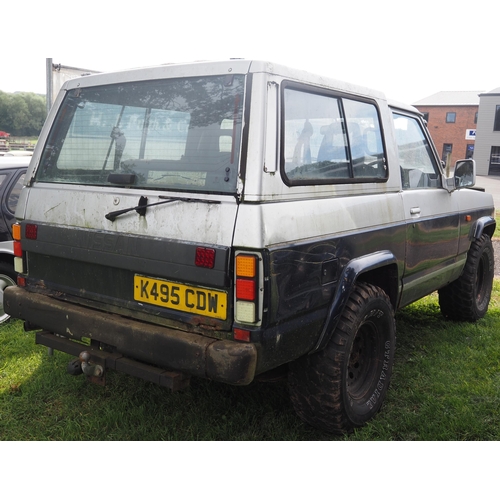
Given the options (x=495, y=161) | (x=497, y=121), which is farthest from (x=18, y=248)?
(x=497, y=121)

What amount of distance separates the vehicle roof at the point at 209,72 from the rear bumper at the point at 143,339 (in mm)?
1296

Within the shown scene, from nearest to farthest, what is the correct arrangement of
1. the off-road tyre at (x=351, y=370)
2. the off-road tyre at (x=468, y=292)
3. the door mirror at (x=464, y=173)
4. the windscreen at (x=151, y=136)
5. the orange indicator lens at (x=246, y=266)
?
the orange indicator lens at (x=246, y=266)
the windscreen at (x=151, y=136)
the off-road tyre at (x=351, y=370)
the door mirror at (x=464, y=173)
the off-road tyre at (x=468, y=292)

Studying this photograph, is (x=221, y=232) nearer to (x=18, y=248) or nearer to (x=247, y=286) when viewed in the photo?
(x=247, y=286)

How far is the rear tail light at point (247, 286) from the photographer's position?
2.50m

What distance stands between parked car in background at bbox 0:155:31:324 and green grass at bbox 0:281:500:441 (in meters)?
0.78

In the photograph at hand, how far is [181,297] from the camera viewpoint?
2.71 m

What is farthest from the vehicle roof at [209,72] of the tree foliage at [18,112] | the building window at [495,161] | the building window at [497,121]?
the tree foliage at [18,112]

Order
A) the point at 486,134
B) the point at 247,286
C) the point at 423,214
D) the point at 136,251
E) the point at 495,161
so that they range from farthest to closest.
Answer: the point at 486,134, the point at 495,161, the point at 423,214, the point at 136,251, the point at 247,286

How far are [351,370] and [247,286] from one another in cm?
131

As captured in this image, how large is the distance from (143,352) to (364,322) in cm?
136

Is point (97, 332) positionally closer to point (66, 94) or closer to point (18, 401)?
point (18, 401)

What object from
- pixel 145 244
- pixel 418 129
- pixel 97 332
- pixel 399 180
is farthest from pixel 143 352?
pixel 418 129

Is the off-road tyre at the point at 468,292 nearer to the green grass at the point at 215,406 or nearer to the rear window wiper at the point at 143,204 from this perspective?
the green grass at the point at 215,406

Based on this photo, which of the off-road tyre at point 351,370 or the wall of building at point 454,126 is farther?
the wall of building at point 454,126
